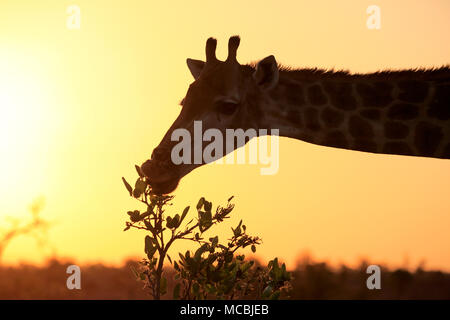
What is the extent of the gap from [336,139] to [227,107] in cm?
138

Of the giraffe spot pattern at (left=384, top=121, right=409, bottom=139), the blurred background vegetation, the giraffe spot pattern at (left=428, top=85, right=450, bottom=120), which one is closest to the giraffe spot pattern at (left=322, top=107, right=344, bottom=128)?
the giraffe spot pattern at (left=384, top=121, right=409, bottom=139)

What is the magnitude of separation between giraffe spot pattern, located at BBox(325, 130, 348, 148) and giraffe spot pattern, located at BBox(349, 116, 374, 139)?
0.43 ft

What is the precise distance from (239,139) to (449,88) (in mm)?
2646

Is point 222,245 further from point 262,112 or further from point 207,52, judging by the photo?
point 207,52

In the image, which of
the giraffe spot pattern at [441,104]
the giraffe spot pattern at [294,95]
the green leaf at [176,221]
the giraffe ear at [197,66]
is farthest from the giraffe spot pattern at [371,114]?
the green leaf at [176,221]

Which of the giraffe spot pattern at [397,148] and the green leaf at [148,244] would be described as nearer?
the green leaf at [148,244]

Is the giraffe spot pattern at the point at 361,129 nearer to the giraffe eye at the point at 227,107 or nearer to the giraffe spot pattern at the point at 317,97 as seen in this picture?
the giraffe spot pattern at the point at 317,97

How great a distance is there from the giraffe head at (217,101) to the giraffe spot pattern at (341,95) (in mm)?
758

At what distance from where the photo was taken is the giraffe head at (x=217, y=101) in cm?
867

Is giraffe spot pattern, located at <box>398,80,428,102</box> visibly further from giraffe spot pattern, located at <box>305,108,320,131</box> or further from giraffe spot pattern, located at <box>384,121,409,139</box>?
giraffe spot pattern, located at <box>305,108,320,131</box>

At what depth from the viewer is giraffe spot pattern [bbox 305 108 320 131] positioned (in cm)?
936

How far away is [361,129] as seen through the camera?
936 cm

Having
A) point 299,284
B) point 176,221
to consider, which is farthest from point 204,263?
point 299,284
